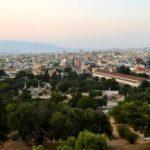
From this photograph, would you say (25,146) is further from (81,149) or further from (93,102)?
(93,102)

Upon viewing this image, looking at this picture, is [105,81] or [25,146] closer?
[25,146]

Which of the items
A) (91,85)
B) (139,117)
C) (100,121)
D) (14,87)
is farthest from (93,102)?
(14,87)

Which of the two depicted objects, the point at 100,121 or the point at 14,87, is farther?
the point at 14,87

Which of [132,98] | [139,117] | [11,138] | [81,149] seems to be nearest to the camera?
[81,149]

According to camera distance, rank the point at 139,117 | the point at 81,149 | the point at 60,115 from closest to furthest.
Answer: the point at 81,149, the point at 60,115, the point at 139,117

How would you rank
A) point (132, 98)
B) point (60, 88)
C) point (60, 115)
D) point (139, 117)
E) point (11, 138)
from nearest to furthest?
point (60, 115) < point (11, 138) < point (139, 117) < point (132, 98) < point (60, 88)

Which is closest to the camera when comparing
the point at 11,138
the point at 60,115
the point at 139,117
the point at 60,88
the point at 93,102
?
the point at 60,115

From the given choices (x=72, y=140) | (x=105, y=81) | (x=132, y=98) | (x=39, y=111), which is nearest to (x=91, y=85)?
(x=105, y=81)

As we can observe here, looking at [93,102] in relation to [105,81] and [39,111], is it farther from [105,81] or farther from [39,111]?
[105,81]

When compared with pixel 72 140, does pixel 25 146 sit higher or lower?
lower
